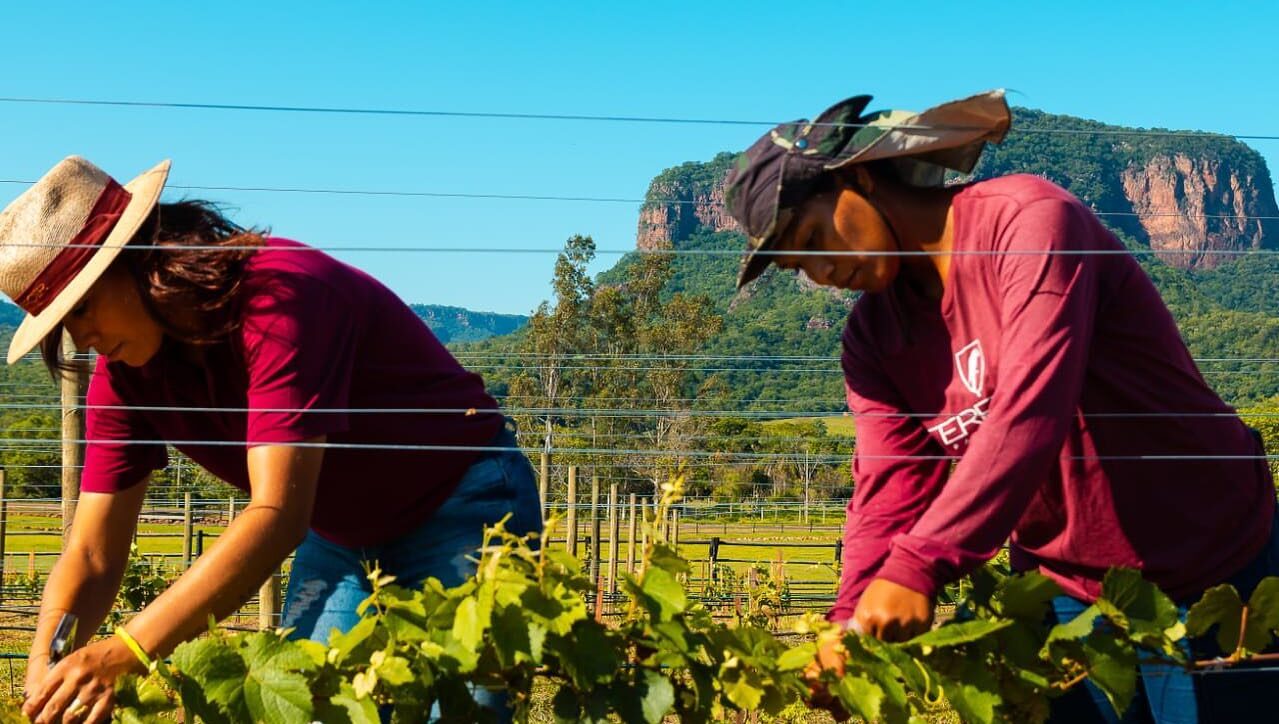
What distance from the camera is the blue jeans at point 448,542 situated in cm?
201

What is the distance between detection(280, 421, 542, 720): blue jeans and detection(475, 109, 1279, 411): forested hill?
21.6 inches

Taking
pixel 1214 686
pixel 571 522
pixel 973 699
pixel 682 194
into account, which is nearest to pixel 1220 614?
pixel 1214 686

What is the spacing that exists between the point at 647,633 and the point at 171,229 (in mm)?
930

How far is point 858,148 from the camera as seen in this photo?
1.72 meters

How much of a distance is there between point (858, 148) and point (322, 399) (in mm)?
799

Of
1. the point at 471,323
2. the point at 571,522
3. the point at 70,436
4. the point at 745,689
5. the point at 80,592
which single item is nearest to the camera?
the point at 745,689

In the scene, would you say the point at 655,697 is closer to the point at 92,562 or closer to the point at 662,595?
the point at 662,595

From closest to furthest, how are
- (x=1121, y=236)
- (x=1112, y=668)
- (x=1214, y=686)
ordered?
1. (x=1112, y=668)
2. (x=1214, y=686)
3. (x=1121, y=236)

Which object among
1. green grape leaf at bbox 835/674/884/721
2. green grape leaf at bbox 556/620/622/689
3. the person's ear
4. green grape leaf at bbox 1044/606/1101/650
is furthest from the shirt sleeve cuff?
the person's ear

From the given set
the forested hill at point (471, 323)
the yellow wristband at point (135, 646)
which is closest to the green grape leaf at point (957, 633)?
the yellow wristband at point (135, 646)

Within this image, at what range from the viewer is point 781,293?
35500 mm

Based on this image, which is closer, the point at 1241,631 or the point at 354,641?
the point at 354,641

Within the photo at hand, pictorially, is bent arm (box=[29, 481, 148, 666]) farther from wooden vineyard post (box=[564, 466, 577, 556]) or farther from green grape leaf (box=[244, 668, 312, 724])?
wooden vineyard post (box=[564, 466, 577, 556])

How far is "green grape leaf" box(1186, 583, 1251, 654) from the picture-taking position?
5.80 ft
